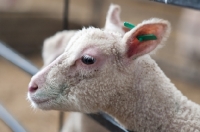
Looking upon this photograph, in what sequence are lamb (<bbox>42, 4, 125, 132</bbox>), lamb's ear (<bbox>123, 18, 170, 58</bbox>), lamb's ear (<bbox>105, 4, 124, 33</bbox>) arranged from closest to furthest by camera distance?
lamb's ear (<bbox>123, 18, 170, 58</bbox>) < lamb's ear (<bbox>105, 4, 124, 33</bbox>) < lamb (<bbox>42, 4, 125, 132</bbox>)

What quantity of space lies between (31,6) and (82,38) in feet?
8.65

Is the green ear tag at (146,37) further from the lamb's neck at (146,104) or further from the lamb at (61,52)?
the lamb at (61,52)

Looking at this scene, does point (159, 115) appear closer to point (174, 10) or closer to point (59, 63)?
point (59, 63)

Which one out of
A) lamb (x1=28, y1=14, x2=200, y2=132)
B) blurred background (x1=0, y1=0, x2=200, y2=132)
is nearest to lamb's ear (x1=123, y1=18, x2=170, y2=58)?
lamb (x1=28, y1=14, x2=200, y2=132)

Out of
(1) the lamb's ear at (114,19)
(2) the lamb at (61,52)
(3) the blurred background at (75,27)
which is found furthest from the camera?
(3) the blurred background at (75,27)

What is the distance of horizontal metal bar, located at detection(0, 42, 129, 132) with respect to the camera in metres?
0.71

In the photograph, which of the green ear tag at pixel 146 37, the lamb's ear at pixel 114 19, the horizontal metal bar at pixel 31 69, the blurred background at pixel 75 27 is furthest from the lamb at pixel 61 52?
the blurred background at pixel 75 27

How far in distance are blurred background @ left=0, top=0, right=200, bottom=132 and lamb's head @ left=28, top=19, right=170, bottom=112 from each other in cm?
142

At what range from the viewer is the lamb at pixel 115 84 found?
65 centimetres

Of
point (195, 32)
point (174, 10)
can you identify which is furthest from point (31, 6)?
point (195, 32)

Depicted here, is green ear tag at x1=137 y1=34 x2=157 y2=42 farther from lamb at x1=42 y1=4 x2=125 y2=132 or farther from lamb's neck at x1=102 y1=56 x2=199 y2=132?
lamb at x1=42 y1=4 x2=125 y2=132

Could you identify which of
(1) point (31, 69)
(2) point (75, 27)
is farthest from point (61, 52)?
(2) point (75, 27)

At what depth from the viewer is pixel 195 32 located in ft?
8.68

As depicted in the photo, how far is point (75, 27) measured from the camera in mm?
2982
